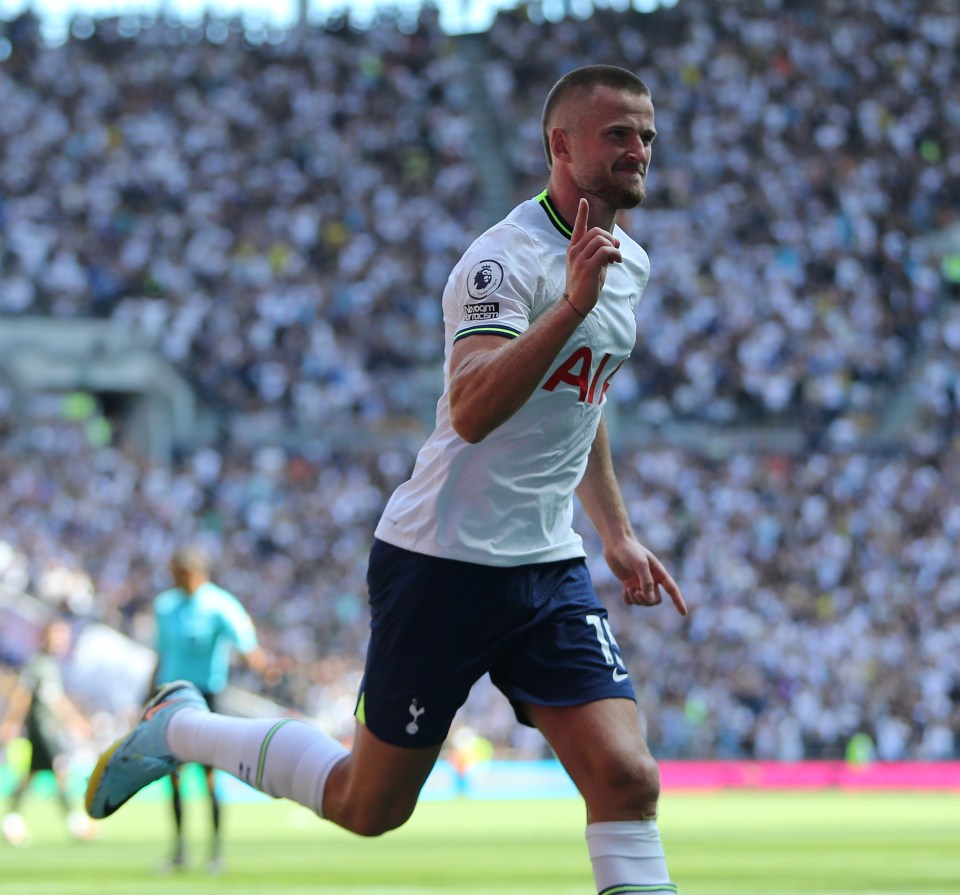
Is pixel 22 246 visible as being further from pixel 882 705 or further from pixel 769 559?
pixel 882 705

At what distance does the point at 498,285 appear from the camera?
4711 mm

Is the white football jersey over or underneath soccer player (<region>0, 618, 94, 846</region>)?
over

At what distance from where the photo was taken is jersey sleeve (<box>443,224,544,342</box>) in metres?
4.66

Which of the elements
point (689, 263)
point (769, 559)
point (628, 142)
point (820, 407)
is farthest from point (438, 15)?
point (628, 142)

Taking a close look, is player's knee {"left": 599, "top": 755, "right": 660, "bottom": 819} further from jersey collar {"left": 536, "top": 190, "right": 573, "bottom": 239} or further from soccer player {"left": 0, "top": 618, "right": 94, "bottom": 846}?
soccer player {"left": 0, "top": 618, "right": 94, "bottom": 846}

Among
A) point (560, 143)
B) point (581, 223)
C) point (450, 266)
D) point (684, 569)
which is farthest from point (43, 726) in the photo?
point (450, 266)

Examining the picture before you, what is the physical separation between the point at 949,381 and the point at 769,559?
199 inches

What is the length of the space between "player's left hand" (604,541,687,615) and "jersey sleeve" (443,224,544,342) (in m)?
1.06

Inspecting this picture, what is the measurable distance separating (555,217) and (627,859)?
1.73 metres

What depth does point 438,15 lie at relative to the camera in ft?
130

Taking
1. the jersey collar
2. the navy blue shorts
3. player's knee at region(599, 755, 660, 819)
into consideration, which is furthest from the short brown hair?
player's knee at region(599, 755, 660, 819)

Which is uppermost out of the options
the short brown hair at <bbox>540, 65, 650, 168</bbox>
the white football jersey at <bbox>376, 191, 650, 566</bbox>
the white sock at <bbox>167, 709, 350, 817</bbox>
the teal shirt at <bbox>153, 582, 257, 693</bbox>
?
the short brown hair at <bbox>540, 65, 650, 168</bbox>

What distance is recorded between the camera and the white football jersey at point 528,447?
4.88 m

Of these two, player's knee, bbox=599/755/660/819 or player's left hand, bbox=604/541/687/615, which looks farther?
player's left hand, bbox=604/541/687/615
